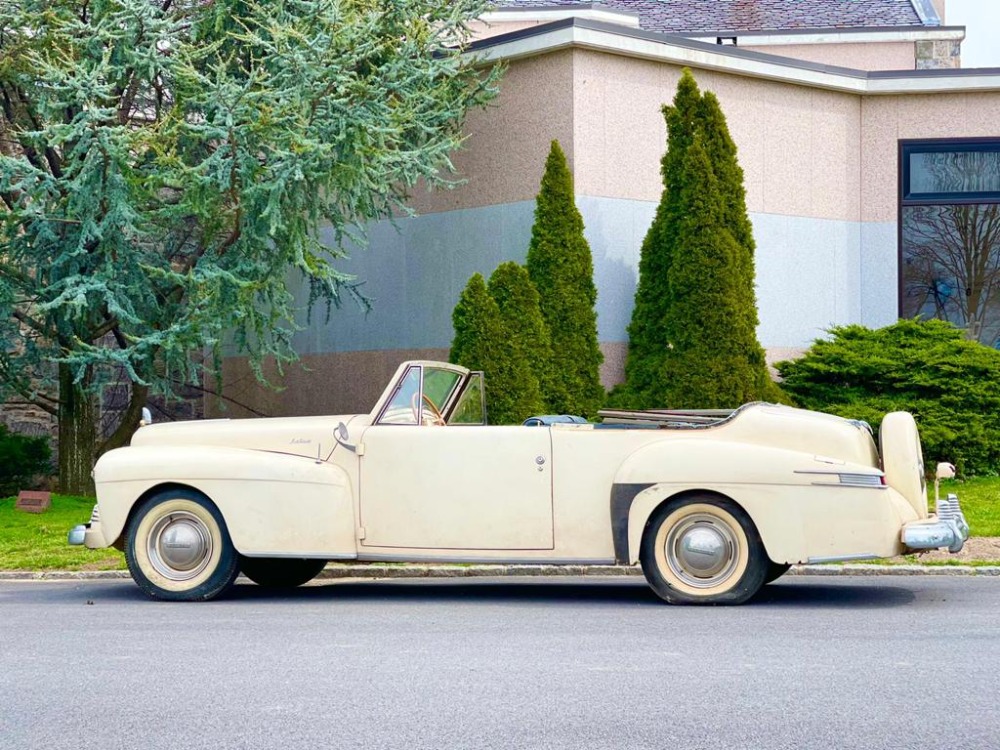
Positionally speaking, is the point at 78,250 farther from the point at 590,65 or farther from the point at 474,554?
the point at 474,554

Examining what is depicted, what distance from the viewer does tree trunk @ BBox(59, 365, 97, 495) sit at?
752 inches

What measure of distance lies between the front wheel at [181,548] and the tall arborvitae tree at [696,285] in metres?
7.92

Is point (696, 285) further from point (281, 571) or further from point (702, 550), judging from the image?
point (702, 550)

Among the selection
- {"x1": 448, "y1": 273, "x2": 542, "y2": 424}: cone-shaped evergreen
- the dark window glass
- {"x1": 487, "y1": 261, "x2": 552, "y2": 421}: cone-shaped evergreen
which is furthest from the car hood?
the dark window glass

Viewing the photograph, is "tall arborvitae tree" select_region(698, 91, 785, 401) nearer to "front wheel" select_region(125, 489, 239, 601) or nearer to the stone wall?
"front wheel" select_region(125, 489, 239, 601)

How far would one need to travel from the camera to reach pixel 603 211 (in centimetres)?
1841

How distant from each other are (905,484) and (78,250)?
10.0 m

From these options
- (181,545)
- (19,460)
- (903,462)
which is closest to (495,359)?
(181,545)

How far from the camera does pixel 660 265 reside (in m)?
17.9

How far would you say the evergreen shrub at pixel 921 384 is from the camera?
17312mm

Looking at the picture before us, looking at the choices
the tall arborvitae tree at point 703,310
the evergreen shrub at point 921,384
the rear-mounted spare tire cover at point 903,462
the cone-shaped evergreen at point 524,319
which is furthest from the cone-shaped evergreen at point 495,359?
the rear-mounted spare tire cover at point 903,462

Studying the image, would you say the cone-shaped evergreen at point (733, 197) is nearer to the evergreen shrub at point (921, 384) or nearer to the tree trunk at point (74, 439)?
the evergreen shrub at point (921, 384)

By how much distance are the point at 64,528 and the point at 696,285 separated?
7812 millimetres

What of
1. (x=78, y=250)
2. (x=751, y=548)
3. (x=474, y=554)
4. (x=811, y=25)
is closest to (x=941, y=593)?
(x=751, y=548)
